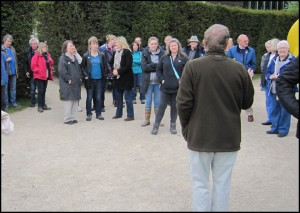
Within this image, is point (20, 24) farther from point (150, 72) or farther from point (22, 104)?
point (150, 72)

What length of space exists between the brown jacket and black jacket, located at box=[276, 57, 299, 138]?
52cm

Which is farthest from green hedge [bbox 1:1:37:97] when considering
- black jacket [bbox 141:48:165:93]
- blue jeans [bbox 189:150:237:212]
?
blue jeans [bbox 189:150:237:212]

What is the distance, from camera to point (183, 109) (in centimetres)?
415

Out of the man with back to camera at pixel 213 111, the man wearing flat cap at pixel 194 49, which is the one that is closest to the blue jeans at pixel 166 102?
the man wearing flat cap at pixel 194 49

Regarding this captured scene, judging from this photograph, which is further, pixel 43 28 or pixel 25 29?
pixel 43 28

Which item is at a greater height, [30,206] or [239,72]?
[239,72]

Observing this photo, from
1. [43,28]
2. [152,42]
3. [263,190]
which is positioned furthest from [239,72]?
[43,28]

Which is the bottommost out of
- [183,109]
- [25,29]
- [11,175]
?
[11,175]

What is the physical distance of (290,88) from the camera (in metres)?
3.58

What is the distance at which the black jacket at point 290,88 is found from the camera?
346 centimetres

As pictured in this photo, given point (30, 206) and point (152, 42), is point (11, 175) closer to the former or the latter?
point (30, 206)

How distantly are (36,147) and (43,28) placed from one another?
9.19 metres

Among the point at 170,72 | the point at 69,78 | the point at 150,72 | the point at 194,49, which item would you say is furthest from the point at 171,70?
the point at 194,49

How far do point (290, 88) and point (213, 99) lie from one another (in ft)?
2.39
